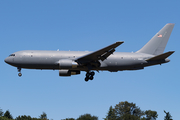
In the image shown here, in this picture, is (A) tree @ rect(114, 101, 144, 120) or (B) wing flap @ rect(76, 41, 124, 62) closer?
(B) wing flap @ rect(76, 41, 124, 62)

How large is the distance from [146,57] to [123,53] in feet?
11.3

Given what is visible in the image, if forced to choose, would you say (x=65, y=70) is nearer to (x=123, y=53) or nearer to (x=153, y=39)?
(x=123, y=53)

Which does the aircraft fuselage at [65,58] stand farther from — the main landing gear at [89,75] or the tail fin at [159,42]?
the main landing gear at [89,75]

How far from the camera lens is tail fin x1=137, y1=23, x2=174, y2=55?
41969 mm

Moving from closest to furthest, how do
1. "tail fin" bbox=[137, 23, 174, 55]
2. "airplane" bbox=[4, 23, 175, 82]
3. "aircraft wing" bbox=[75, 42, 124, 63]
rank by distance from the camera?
"aircraft wing" bbox=[75, 42, 124, 63]
"airplane" bbox=[4, 23, 175, 82]
"tail fin" bbox=[137, 23, 174, 55]

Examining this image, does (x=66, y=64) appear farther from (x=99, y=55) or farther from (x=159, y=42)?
(x=159, y=42)

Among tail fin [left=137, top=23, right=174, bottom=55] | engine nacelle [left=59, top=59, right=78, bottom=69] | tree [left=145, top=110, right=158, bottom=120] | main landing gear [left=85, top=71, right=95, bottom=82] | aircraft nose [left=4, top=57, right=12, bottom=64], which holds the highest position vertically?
tail fin [left=137, top=23, right=174, bottom=55]

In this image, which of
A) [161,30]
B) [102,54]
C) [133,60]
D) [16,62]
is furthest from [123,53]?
[16,62]

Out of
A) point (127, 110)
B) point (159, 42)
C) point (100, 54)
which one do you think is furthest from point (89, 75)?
point (127, 110)

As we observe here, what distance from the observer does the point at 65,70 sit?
132ft

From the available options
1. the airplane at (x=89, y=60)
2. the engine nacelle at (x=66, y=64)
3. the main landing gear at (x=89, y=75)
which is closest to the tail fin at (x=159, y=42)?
the airplane at (x=89, y=60)

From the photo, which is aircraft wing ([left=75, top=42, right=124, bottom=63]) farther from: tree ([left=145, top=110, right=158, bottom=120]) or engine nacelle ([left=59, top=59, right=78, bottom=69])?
tree ([left=145, top=110, right=158, bottom=120])

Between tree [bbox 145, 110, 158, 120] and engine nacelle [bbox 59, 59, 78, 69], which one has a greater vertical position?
engine nacelle [bbox 59, 59, 78, 69]

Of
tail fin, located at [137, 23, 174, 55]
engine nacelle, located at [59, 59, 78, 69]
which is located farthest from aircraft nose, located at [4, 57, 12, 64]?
tail fin, located at [137, 23, 174, 55]
